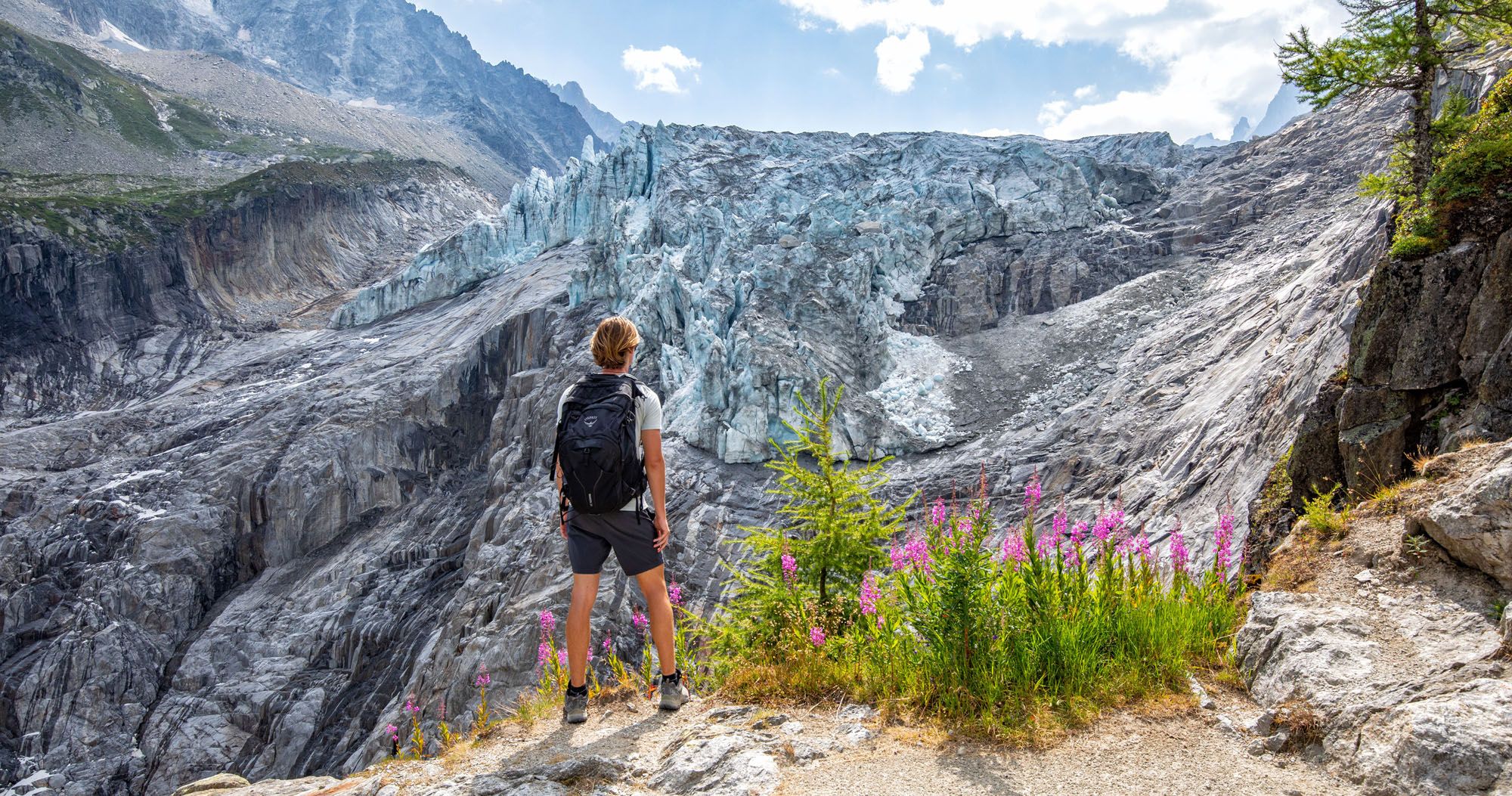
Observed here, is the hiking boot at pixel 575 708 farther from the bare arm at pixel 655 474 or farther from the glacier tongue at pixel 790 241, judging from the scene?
the glacier tongue at pixel 790 241

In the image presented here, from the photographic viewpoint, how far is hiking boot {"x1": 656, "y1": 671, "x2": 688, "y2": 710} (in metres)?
4.60

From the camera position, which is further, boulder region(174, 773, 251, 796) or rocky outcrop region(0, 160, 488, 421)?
rocky outcrop region(0, 160, 488, 421)

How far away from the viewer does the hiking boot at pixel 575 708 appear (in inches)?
180

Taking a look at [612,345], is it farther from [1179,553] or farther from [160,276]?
[160,276]

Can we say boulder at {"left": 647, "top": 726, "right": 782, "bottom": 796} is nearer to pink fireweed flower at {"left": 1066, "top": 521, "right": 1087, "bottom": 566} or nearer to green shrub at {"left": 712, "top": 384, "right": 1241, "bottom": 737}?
green shrub at {"left": 712, "top": 384, "right": 1241, "bottom": 737}

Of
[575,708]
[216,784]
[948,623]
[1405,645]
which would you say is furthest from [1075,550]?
[216,784]

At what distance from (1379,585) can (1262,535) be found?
13.2 feet

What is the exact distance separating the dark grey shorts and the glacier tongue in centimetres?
2252

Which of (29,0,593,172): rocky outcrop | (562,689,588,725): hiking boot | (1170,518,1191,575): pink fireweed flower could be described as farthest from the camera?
(29,0,593,172): rocky outcrop

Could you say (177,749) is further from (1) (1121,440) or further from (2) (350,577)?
(1) (1121,440)

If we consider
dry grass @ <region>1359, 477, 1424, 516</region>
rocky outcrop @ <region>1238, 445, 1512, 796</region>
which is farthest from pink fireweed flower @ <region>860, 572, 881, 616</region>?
dry grass @ <region>1359, 477, 1424, 516</region>

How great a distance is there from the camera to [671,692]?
15.1 ft

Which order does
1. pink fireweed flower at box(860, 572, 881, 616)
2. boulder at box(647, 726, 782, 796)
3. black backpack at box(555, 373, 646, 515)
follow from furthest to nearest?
1. pink fireweed flower at box(860, 572, 881, 616)
2. black backpack at box(555, 373, 646, 515)
3. boulder at box(647, 726, 782, 796)

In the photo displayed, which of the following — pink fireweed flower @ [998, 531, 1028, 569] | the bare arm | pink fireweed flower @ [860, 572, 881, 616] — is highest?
the bare arm
